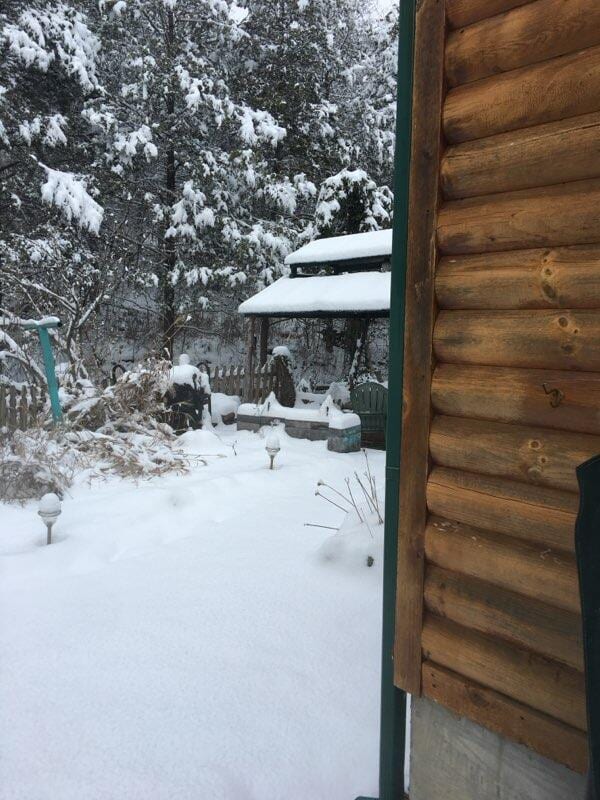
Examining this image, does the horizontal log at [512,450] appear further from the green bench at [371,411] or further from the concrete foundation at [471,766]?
the green bench at [371,411]

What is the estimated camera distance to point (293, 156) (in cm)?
1578

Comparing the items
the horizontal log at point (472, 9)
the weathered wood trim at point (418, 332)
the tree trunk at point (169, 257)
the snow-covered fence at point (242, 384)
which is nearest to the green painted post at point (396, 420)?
the weathered wood trim at point (418, 332)

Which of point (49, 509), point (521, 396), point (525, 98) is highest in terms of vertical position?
point (525, 98)

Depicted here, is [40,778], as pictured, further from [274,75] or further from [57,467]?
[274,75]

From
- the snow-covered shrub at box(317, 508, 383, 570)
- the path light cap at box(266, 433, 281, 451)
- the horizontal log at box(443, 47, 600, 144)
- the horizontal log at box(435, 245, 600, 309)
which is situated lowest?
the snow-covered shrub at box(317, 508, 383, 570)

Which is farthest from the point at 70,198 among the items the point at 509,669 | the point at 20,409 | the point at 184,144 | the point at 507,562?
the point at 509,669

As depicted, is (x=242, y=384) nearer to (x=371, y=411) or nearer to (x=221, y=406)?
(x=221, y=406)

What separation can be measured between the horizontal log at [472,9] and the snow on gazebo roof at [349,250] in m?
7.37

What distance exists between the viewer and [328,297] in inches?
369

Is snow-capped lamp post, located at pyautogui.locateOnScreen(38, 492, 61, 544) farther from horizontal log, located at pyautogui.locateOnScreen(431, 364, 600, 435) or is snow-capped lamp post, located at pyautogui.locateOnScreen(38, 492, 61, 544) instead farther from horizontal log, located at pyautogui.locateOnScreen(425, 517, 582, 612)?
horizontal log, located at pyautogui.locateOnScreen(431, 364, 600, 435)

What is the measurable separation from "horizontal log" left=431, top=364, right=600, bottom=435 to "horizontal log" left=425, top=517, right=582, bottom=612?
369mm

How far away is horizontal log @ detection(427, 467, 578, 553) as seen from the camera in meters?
1.50

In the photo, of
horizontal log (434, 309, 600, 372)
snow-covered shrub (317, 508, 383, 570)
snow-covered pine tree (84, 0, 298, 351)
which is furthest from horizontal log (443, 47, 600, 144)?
snow-covered pine tree (84, 0, 298, 351)

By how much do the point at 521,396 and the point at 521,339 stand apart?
0.17m
